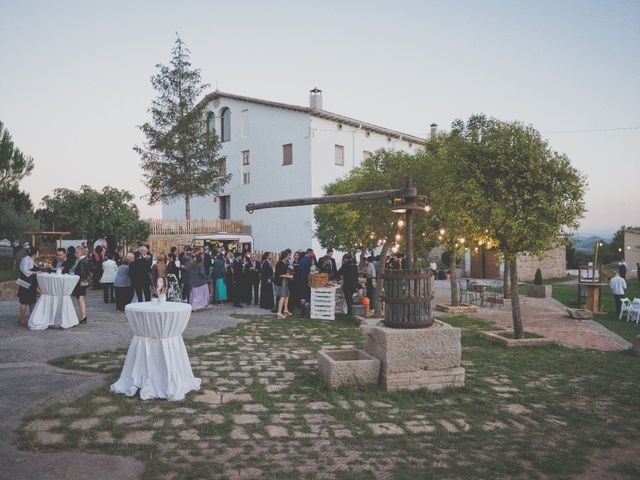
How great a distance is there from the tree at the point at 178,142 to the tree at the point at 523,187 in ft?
87.1

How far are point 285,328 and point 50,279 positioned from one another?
16.2 feet

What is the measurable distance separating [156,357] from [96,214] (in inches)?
742

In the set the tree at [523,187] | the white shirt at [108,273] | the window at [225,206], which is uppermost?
the window at [225,206]

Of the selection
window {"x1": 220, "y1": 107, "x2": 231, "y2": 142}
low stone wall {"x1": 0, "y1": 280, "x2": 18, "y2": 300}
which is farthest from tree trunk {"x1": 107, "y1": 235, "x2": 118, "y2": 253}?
window {"x1": 220, "y1": 107, "x2": 231, "y2": 142}

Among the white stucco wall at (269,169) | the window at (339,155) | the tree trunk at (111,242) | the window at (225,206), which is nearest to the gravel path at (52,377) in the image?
the tree trunk at (111,242)

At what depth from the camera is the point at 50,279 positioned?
31.3 feet

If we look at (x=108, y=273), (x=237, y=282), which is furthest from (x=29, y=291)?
(x=237, y=282)

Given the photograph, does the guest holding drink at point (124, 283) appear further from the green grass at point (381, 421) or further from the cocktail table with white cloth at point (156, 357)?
the cocktail table with white cloth at point (156, 357)

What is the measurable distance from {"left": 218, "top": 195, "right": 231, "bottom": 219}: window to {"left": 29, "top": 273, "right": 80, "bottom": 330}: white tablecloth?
2656 centimetres

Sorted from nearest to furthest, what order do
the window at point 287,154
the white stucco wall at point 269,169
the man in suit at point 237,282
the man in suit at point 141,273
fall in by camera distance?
the man in suit at point 141,273
the man in suit at point 237,282
the white stucco wall at point 269,169
the window at point 287,154

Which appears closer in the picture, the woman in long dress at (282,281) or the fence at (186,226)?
the woman in long dress at (282,281)

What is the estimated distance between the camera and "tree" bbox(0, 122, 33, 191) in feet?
95.1

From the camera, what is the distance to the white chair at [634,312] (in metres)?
13.0

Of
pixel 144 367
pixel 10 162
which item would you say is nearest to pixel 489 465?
pixel 144 367
